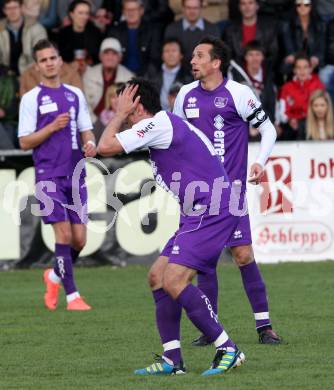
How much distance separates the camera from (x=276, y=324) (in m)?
9.99

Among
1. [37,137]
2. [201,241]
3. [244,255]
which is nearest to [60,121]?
[37,137]

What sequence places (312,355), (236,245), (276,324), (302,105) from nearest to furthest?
(312,355) < (236,245) < (276,324) < (302,105)

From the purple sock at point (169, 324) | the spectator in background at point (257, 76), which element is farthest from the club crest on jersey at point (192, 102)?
the spectator in background at point (257, 76)

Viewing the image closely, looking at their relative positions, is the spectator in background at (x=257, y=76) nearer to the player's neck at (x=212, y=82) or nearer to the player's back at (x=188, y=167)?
the player's neck at (x=212, y=82)

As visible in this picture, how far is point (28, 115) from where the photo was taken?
37.4 ft

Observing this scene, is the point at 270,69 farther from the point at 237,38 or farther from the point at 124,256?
the point at 124,256

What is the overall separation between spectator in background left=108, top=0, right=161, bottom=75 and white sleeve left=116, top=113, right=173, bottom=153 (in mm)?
9535

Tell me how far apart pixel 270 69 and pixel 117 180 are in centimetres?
317

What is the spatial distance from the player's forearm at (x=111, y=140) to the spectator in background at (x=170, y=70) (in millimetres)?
8487

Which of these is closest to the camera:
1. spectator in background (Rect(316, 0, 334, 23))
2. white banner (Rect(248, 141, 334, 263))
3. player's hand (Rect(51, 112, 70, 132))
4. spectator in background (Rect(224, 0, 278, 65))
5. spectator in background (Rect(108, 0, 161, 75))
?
player's hand (Rect(51, 112, 70, 132))

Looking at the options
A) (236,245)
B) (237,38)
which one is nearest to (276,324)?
(236,245)

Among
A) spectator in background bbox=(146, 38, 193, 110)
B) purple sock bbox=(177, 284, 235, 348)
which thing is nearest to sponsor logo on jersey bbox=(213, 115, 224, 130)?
purple sock bbox=(177, 284, 235, 348)

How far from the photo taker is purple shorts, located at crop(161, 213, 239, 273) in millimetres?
7461

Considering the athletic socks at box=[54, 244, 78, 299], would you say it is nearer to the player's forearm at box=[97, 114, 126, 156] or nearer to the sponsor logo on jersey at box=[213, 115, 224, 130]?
the sponsor logo on jersey at box=[213, 115, 224, 130]
